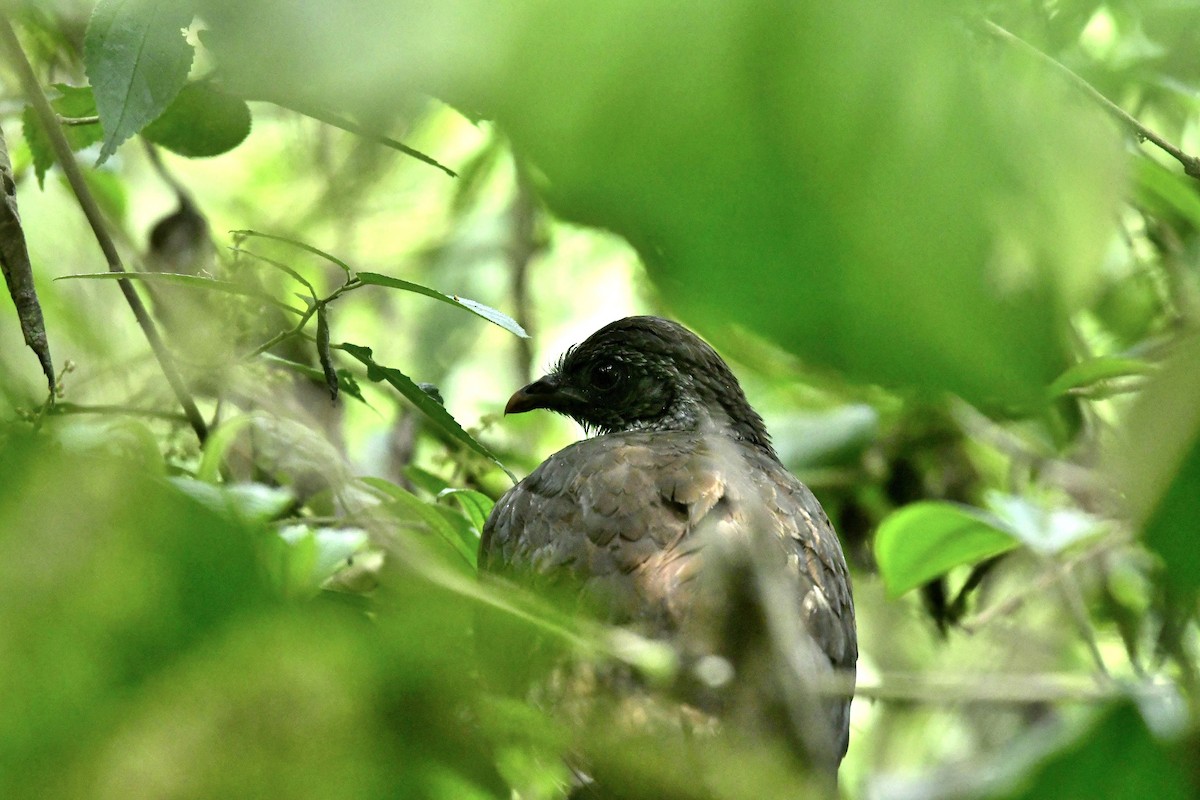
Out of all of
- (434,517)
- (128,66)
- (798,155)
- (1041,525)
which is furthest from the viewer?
(1041,525)

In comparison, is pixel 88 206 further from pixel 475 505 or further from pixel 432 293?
pixel 475 505

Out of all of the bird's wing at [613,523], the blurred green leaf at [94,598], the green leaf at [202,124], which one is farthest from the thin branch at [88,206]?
the blurred green leaf at [94,598]

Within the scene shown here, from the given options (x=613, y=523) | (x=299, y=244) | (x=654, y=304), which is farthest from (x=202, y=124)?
(x=654, y=304)

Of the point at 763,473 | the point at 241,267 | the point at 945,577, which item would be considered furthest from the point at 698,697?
the point at 945,577

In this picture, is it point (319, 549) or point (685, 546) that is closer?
point (319, 549)

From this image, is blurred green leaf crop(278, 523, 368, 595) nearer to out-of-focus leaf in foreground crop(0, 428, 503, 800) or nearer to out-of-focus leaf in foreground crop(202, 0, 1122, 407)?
out-of-focus leaf in foreground crop(0, 428, 503, 800)

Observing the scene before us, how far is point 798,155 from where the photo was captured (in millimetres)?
431

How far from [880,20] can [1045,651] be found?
5.40 meters

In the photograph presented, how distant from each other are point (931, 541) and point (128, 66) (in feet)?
6.97

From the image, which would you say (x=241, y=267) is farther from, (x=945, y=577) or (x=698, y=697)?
(x=945, y=577)

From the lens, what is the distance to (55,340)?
3791 millimetres

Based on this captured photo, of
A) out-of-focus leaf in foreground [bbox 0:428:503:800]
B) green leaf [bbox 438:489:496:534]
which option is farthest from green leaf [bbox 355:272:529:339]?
out-of-focus leaf in foreground [bbox 0:428:503:800]

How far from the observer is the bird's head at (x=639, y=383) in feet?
13.3

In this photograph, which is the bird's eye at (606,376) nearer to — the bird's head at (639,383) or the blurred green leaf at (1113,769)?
the bird's head at (639,383)
